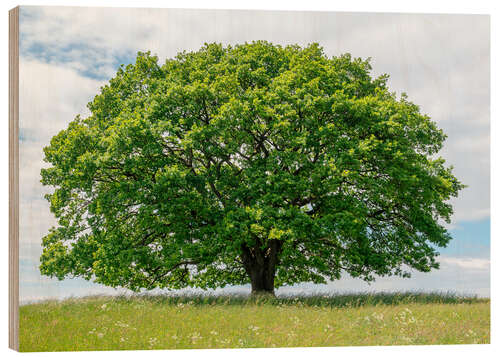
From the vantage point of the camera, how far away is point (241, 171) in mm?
17453

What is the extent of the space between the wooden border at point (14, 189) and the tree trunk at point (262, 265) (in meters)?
7.39

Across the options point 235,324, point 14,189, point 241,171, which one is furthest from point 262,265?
point 14,189

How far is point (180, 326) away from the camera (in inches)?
520

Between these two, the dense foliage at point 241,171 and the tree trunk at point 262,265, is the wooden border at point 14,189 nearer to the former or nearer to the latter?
the dense foliage at point 241,171

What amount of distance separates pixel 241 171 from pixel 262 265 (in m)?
3.16

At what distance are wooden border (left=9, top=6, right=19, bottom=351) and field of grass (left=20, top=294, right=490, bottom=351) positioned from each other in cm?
30

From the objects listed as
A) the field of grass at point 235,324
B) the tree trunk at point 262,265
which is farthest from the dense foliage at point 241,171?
the field of grass at point 235,324

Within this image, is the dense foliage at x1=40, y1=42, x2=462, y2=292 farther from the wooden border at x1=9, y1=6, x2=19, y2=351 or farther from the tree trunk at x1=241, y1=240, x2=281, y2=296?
the wooden border at x1=9, y1=6, x2=19, y2=351

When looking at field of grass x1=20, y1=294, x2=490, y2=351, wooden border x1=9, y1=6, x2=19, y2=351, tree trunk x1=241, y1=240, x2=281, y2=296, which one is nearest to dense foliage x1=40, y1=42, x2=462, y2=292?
tree trunk x1=241, y1=240, x2=281, y2=296

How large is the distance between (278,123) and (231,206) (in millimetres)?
2858

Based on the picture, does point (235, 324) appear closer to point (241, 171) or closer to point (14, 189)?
point (241, 171)

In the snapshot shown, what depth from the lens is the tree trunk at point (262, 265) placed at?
17703 mm

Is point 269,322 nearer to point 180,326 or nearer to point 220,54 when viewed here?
point 180,326

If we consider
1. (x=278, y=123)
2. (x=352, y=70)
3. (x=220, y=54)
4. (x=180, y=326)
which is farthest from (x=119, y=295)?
(x=352, y=70)
